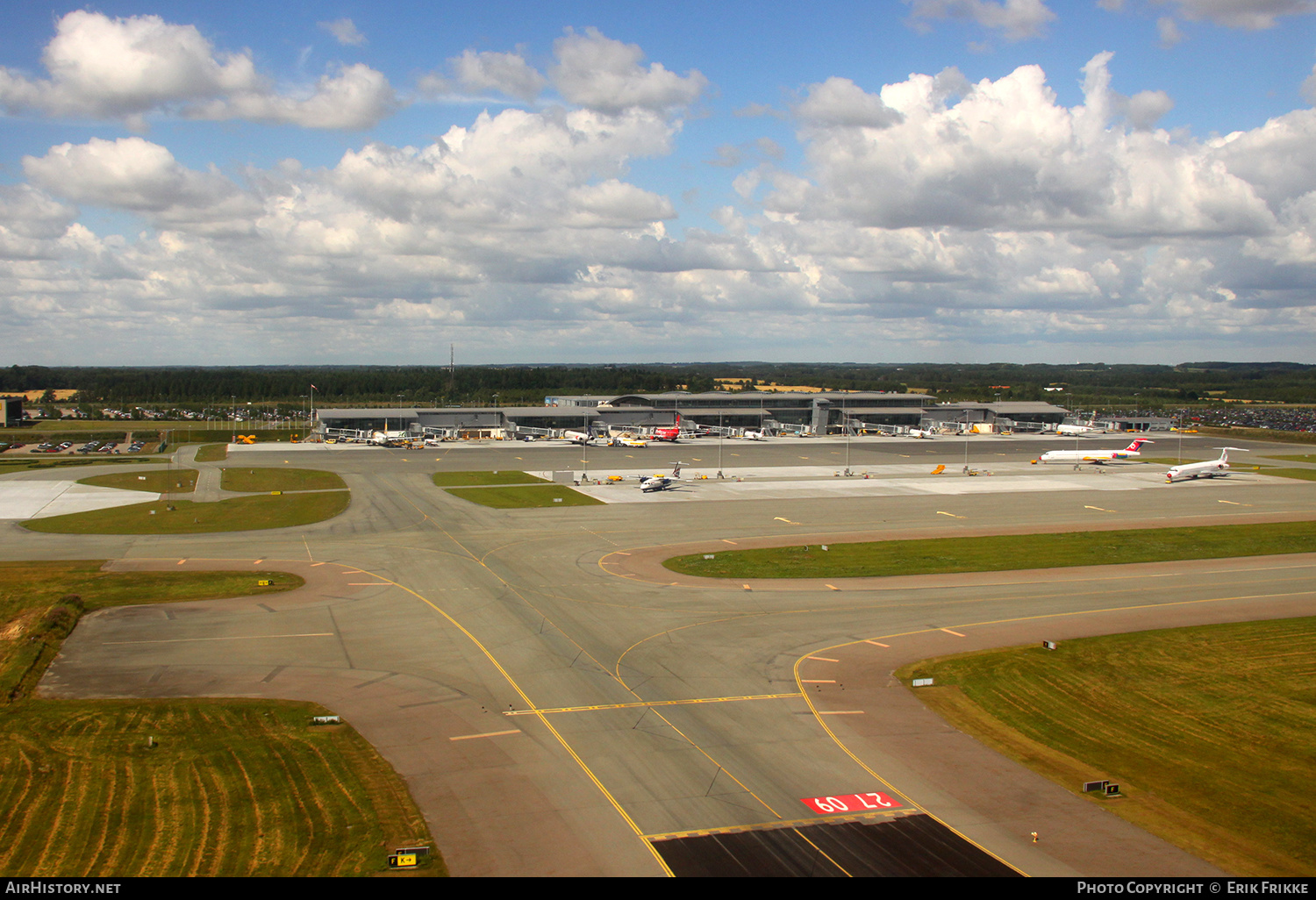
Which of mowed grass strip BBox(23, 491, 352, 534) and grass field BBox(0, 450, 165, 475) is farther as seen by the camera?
grass field BBox(0, 450, 165, 475)

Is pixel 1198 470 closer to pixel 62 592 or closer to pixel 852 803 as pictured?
pixel 852 803

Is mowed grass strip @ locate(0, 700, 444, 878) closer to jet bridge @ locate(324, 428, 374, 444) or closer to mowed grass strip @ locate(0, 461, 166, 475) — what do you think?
mowed grass strip @ locate(0, 461, 166, 475)

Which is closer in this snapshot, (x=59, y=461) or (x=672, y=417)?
(x=59, y=461)

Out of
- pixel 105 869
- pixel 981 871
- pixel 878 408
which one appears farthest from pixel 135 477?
pixel 878 408

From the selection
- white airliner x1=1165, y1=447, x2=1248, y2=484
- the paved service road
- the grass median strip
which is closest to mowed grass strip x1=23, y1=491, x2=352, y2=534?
the paved service road

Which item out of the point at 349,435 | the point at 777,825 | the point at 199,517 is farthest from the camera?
the point at 349,435

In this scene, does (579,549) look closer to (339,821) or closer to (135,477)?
(339,821)

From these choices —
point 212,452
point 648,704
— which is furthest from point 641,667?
point 212,452

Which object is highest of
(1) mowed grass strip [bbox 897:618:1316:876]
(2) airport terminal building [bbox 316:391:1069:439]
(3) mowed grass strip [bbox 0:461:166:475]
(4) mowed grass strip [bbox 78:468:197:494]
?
(2) airport terminal building [bbox 316:391:1069:439]
